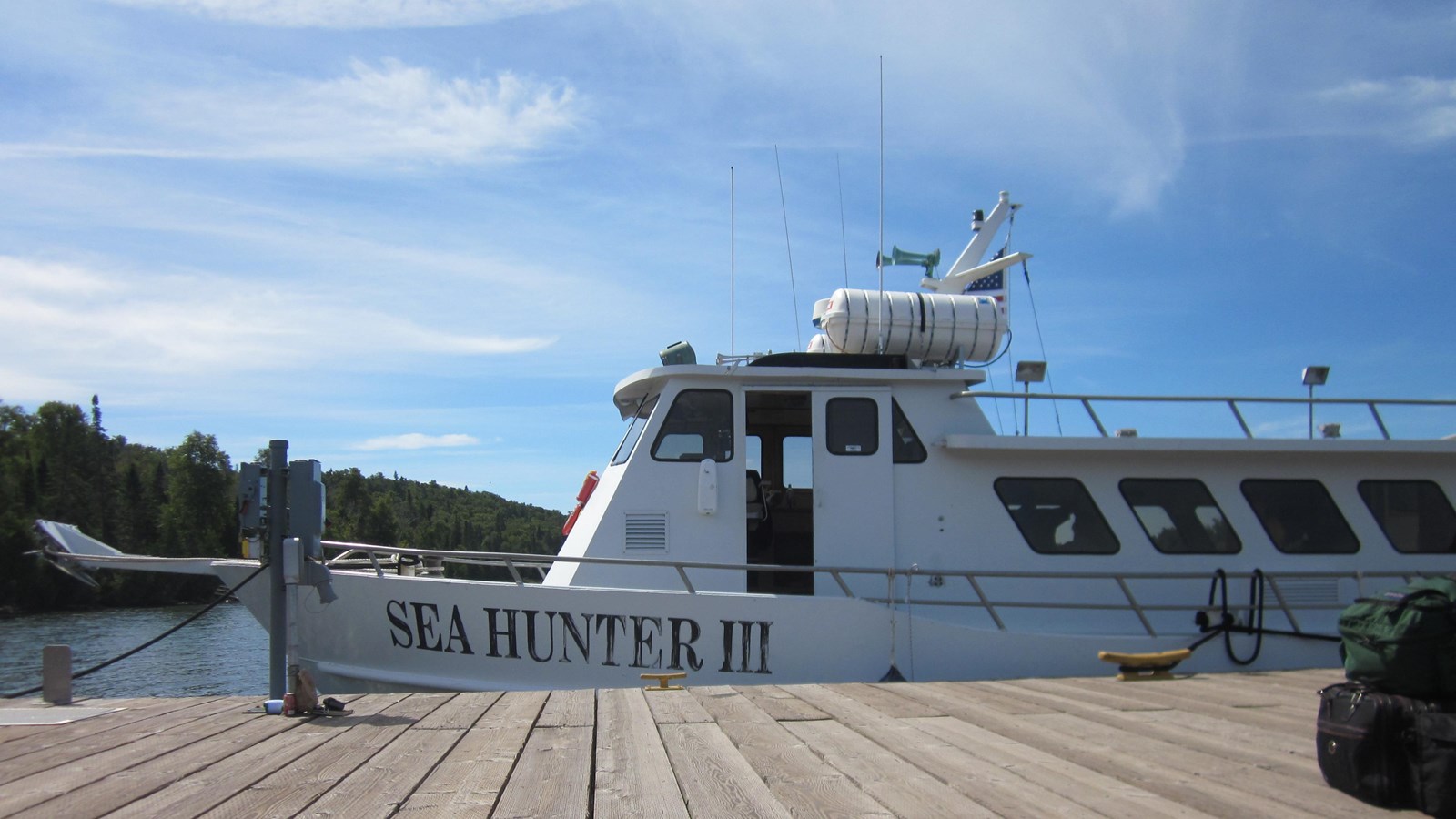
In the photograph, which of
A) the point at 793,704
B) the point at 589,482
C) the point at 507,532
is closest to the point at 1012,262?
the point at 589,482

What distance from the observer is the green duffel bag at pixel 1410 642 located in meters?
2.94

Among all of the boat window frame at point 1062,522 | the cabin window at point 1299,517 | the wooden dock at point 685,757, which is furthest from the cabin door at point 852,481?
the cabin window at point 1299,517

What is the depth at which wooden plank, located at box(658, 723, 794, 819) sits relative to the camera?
2760 mm

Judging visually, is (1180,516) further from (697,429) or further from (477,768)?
(477,768)

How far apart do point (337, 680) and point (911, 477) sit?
4.69 meters

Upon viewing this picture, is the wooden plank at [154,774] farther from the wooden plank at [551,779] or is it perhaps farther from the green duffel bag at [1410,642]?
the green duffel bag at [1410,642]

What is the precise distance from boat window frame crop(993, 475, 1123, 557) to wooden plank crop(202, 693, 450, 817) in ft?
16.7

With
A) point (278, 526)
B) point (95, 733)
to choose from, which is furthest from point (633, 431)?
point (95, 733)

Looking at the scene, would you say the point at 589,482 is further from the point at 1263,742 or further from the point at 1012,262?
the point at 1263,742

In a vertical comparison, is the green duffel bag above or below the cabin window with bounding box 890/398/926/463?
below

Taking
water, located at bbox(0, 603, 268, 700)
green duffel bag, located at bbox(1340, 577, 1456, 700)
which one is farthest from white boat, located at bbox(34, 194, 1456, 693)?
water, located at bbox(0, 603, 268, 700)

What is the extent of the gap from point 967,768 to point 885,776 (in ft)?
1.07

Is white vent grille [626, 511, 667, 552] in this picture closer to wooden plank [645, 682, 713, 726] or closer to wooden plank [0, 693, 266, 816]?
wooden plank [645, 682, 713, 726]

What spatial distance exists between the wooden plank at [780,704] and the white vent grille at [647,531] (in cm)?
268
